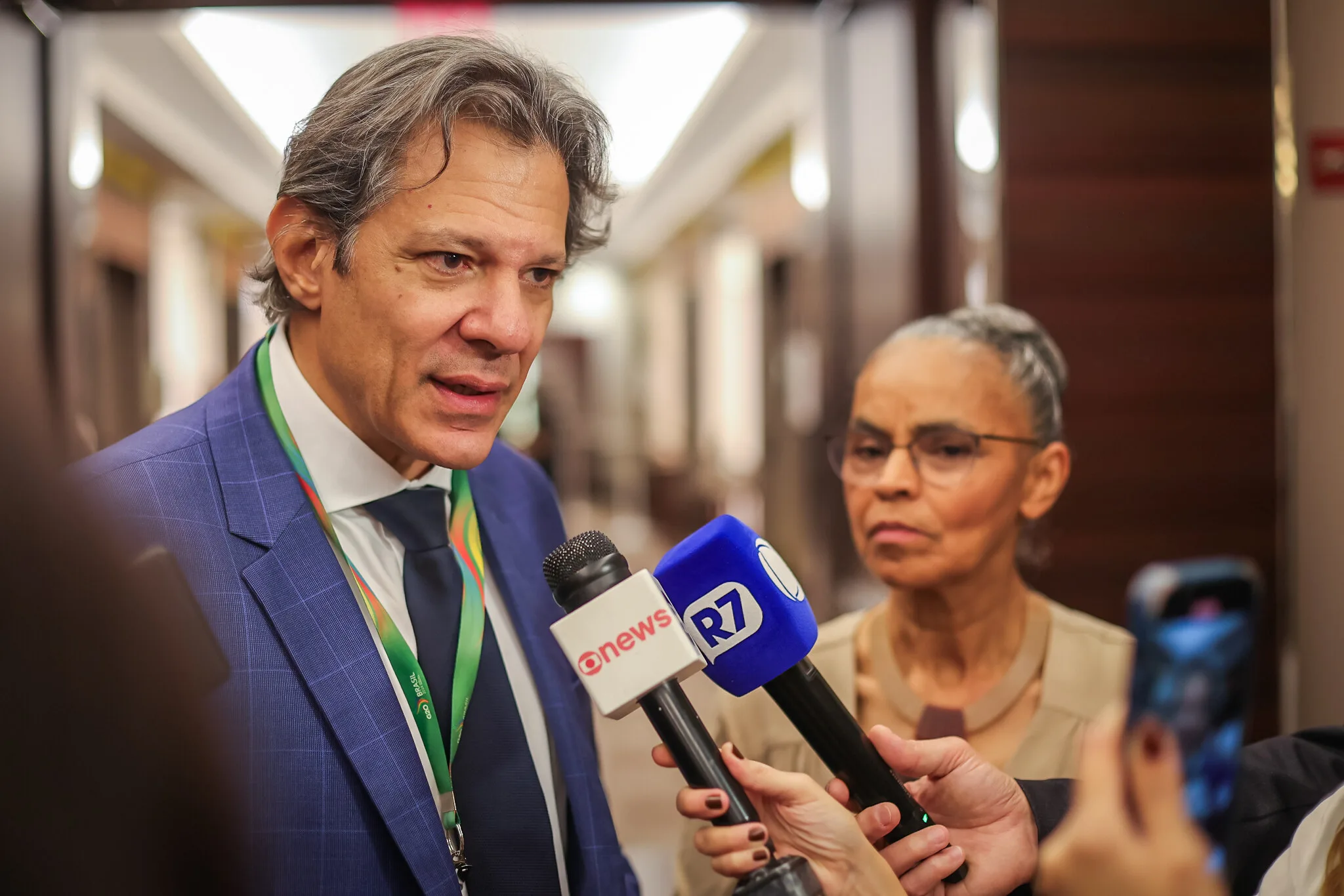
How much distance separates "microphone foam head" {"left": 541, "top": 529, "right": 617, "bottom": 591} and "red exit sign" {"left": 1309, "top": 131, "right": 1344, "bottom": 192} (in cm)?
109

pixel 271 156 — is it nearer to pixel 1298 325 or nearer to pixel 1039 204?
pixel 1039 204

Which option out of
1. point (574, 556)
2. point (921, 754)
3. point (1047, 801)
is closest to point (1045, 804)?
point (1047, 801)

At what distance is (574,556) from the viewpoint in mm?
896

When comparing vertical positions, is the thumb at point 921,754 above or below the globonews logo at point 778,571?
below

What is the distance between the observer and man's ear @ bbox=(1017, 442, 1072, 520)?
140 centimetres

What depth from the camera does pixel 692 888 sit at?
1410 millimetres

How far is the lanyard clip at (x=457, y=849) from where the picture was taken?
113 cm

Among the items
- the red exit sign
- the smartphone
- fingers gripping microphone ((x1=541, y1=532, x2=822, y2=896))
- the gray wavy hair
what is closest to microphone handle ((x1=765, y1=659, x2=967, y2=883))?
fingers gripping microphone ((x1=541, y1=532, x2=822, y2=896))

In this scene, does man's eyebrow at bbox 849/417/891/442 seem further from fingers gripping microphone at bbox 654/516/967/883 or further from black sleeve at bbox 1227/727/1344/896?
black sleeve at bbox 1227/727/1344/896

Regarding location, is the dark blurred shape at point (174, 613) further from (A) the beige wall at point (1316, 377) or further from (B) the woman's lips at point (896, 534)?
(A) the beige wall at point (1316, 377)

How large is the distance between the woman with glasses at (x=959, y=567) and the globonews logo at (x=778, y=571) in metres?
0.36

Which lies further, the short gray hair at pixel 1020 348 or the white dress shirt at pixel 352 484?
the short gray hair at pixel 1020 348

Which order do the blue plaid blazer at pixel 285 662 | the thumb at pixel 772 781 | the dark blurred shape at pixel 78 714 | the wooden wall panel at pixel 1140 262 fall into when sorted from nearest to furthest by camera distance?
the dark blurred shape at pixel 78 714 → the thumb at pixel 772 781 → the blue plaid blazer at pixel 285 662 → the wooden wall panel at pixel 1140 262

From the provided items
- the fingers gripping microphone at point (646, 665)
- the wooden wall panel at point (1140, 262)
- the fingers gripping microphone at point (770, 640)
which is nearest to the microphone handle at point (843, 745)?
the fingers gripping microphone at point (770, 640)
